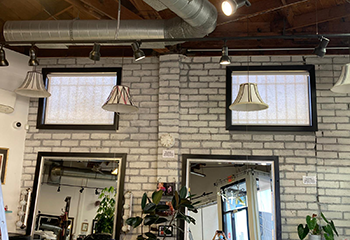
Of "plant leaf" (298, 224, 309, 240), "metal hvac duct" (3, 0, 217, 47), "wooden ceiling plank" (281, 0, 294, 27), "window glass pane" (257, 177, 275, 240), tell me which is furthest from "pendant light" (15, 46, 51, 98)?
"plant leaf" (298, 224, 309, 240)

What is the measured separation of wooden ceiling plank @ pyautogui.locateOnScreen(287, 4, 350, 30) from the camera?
176 inches

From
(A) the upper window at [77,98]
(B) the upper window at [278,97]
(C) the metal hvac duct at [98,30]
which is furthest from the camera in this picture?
(A) the upper window at [77,98]

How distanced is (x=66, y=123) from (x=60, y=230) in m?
1.48

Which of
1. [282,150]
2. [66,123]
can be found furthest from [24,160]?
[282,150]

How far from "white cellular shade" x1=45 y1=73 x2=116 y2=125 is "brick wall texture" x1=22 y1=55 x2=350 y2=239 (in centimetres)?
18

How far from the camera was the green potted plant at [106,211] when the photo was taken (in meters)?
4.87

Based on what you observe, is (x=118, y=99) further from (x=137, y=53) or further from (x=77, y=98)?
(x=77, y=98)

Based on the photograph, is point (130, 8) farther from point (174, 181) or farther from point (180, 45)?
point (174, 181)

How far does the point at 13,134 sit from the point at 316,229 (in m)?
4.21

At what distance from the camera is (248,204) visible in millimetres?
4895

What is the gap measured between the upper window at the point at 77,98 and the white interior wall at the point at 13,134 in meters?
0.28

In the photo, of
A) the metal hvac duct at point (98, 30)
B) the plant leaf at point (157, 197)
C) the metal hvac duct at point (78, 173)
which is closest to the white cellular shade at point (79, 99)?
the metal hvac duct at point (78, 173)

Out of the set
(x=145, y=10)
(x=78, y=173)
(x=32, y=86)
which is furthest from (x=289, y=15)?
(x=78, y=173)

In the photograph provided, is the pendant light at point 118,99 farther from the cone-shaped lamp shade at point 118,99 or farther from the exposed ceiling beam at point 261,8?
the exposed ceiling beam at point 261,8
